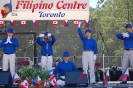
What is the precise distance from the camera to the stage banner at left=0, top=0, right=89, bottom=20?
40.1ft

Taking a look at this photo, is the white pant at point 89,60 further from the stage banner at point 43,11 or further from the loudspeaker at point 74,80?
the stage banner at point 43,11

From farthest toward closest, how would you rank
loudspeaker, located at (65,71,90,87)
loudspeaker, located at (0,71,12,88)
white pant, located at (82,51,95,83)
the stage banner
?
the stage banner
white pant, located at (82,51,95,83)
loudspeaker, located at (65,71,90,87)
loudspeaker, located at (0,71,12,88)

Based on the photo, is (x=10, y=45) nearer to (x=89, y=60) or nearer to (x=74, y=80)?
(x=89, y=60)

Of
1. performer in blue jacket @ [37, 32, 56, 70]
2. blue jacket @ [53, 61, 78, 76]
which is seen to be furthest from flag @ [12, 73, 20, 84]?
performer in blue jacket @ [37, 32, 56, 70]

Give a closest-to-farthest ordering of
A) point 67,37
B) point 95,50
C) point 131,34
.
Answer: point 131,34
point 95,50
point 67,37

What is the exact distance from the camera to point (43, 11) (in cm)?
1223

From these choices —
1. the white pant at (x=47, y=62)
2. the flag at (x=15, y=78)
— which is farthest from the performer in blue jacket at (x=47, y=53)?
the flag at (x=15, y=78)

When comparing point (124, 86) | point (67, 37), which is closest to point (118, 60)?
point (67, 37)

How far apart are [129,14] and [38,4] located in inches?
140

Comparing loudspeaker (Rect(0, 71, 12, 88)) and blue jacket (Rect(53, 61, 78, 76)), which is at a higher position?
blue jacket (Rect(53, 61, 78, 76))

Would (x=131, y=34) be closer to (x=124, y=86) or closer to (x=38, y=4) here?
(x=124, y=86)

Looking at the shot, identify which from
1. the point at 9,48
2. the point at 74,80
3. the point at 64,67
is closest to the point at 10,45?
the point at 9,48

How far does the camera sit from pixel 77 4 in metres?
12.3

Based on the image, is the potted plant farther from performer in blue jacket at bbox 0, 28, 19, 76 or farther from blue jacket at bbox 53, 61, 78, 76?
performer in blue jacket at bbox 0, 28, 19, 76
